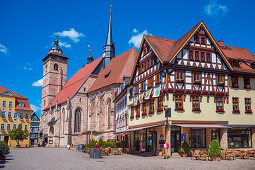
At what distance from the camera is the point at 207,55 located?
2633cm

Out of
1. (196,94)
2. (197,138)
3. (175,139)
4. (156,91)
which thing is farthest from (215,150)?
(156,91)

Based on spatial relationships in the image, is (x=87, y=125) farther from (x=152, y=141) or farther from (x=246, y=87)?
(x=246, y=87)

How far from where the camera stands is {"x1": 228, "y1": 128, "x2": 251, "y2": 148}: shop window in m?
26.6

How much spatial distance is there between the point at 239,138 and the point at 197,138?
4764 millimetres

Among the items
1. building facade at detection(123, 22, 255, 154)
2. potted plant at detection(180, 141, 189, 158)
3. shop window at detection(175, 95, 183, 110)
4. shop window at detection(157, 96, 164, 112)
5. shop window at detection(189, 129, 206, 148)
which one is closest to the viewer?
potted plant at detection(180, 141, 189, 158)

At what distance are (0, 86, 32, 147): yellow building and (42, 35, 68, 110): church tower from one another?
13.0 metres

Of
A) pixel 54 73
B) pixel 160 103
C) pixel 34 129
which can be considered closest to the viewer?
pixel 160 103

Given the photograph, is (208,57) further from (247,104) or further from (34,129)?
(34,129)

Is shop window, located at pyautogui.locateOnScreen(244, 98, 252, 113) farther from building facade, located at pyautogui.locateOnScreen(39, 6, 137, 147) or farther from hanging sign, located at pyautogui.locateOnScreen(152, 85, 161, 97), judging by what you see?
building facade, located at pyautogui.locateOnScreen(39, 6, 137, 147)

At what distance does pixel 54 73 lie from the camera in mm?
73875

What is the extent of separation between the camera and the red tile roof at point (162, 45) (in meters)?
26.0

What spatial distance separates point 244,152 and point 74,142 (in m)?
38.7

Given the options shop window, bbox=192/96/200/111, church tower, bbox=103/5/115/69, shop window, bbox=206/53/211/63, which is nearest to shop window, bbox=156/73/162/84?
shop window, bbox=192/96/200/111

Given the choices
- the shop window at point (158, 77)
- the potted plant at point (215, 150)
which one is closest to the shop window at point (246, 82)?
the shop window at point (158, 77)
